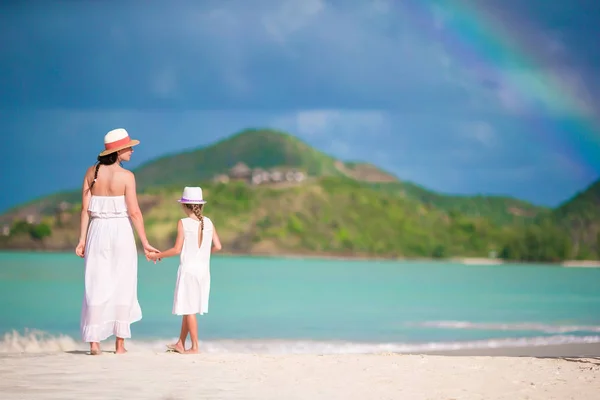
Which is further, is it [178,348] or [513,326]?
[513,326]

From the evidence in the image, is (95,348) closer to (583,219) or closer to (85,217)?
(85,217)

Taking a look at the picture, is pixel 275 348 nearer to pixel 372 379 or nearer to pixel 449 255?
pixel 372 379

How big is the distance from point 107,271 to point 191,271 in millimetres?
862

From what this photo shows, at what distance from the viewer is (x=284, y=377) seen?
729 cm

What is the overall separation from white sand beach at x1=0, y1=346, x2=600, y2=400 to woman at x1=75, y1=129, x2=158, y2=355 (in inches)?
14.0

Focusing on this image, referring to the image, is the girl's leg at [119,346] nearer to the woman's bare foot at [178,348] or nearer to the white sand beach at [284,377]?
the white sand beach at [284,377]

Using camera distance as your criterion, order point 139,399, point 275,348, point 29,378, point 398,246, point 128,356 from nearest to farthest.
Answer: point 139,399 → point 29,378 → point 128,356 → point 275,348 → point 398,246

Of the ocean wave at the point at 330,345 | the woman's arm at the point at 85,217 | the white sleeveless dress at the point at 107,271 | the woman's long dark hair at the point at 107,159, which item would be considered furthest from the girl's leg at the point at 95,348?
the ocean wave at the point at 330,345

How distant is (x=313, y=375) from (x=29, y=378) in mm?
2180

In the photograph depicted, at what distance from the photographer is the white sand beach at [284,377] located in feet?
→ 21.7

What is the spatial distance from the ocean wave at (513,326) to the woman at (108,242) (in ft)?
38.8

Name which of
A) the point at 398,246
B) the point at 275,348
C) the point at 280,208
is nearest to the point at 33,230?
the point at 280,208

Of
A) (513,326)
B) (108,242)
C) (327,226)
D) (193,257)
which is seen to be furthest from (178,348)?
(327,226)

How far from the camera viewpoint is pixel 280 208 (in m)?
158
